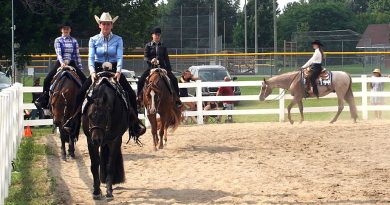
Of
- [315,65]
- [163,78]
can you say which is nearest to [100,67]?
[163,78]

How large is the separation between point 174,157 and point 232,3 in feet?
344

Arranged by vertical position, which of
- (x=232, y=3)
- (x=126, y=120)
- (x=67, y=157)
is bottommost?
(x=67, y=157)

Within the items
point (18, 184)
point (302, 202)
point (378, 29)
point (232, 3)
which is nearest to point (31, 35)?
point (18, 184)

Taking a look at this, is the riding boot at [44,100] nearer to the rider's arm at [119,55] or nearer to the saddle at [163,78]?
the saddle at [163,78]

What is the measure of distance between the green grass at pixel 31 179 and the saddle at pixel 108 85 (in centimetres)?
132

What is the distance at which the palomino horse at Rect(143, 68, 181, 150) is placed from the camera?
1542 centimetres

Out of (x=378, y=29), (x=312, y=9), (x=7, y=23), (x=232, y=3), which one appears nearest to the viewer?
(x=7, y=23)

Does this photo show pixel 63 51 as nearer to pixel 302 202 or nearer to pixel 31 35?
pixel 302 202

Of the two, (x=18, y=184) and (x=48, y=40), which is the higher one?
(x=48, y=40)

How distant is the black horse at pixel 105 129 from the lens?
9711mm

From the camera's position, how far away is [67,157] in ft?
47.6

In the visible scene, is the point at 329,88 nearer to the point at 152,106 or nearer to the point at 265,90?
the point at 265,90

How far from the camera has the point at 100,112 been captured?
31.8 ft

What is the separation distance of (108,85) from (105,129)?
2.07 feet
